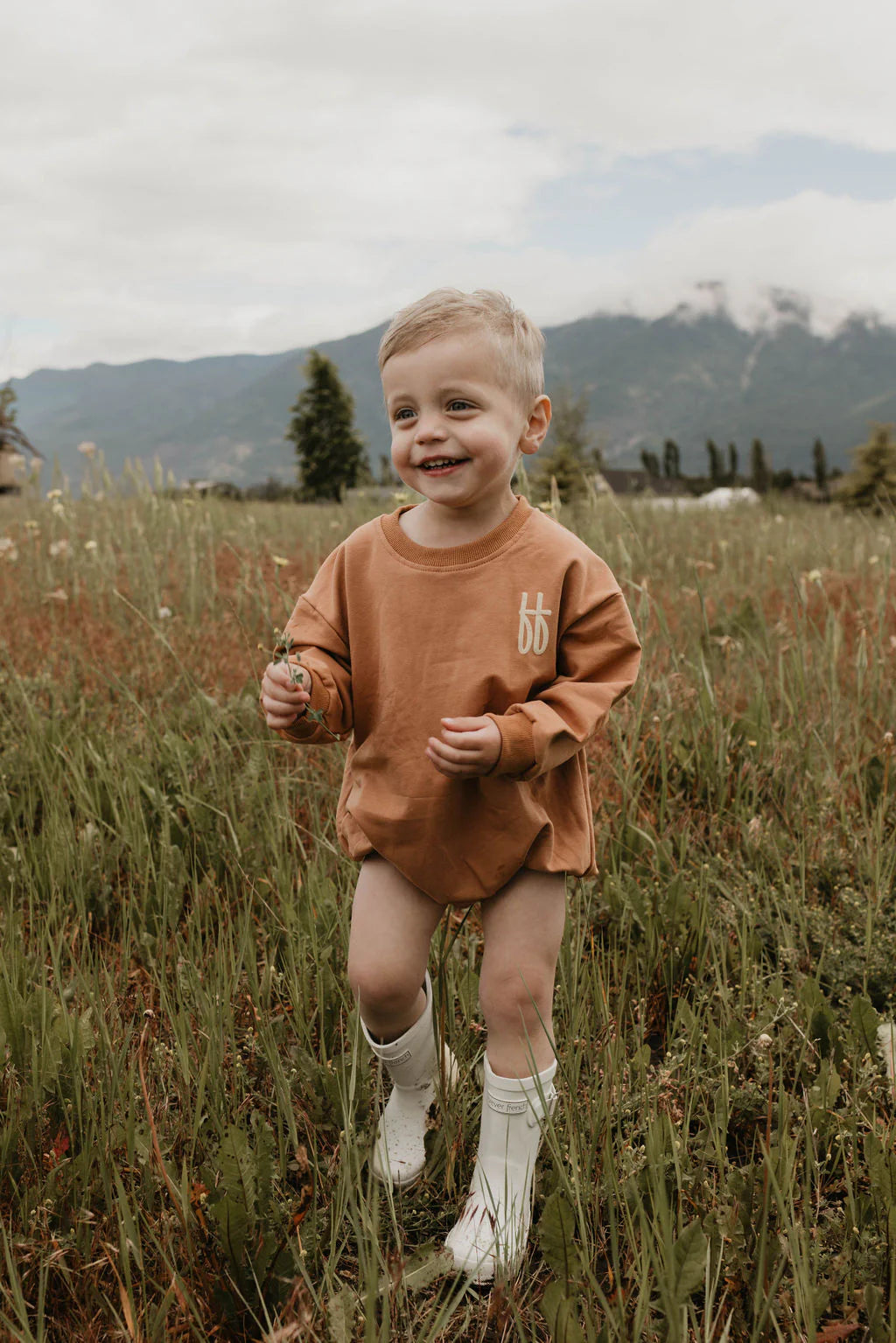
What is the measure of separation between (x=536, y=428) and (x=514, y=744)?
2.00 ft

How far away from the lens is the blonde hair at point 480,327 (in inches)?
60.3

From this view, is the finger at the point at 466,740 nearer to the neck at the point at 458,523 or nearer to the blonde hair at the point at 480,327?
the neck at the point at 458,523

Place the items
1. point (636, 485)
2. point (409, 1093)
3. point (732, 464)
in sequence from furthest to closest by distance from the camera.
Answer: point (732, 464) < point (636, 485) < point (409, 1093)

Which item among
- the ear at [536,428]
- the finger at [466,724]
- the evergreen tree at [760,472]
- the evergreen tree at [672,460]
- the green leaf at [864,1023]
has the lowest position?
the green leaf at [864,1023]

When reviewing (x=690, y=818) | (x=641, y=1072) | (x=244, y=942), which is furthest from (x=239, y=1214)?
(x=690, y=818)

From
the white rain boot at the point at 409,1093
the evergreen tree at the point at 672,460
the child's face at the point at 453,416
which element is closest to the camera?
the child's face at the point at 453,416

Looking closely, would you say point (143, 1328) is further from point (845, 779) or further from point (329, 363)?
point (329, 363)

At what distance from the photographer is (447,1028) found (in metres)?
1.99

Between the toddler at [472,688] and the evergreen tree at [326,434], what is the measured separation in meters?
47.8

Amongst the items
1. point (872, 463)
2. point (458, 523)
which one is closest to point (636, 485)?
point (458, 523)

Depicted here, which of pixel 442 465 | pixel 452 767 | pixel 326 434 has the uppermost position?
pixel 326 434

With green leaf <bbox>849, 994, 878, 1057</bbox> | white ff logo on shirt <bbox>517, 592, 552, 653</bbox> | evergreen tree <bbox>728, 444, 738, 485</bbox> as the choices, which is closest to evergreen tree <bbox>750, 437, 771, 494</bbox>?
→ green leaf <bbox>849, 994, 878, 1057</bbox>

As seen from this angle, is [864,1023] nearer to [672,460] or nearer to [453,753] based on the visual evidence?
[453,753]

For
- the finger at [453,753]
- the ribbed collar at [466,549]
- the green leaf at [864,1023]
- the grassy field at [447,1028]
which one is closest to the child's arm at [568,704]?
the finger at [453,753]
